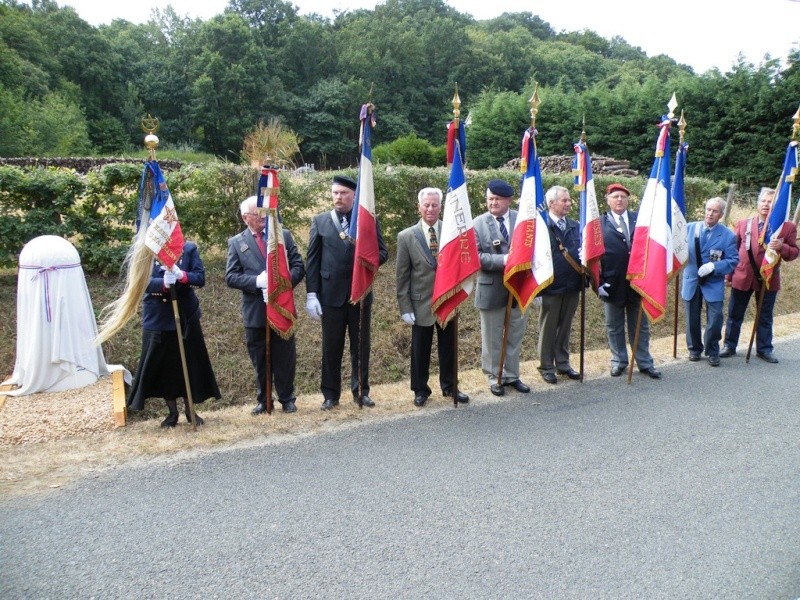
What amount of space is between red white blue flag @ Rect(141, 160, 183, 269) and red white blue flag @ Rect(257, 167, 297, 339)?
2.31 feet

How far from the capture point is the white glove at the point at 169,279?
16.2ft

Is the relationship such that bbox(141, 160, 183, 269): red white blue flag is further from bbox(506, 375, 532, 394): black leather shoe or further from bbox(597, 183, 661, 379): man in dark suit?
bbox(597, 183, 661, 379): man in dark suit

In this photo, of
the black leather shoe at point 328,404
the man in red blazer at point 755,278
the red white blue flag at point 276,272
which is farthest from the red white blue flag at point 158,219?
the man in red blazer at point 755,278

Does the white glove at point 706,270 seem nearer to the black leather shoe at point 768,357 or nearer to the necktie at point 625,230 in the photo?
the necktie at point 625,230

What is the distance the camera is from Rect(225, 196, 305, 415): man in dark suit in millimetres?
5453

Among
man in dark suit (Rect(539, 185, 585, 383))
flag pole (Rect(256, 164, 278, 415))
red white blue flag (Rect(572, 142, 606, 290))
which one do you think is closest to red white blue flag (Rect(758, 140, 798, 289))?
red white blue flag (Rect(572, 142, 606, 290))

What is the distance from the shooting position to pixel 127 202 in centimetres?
904

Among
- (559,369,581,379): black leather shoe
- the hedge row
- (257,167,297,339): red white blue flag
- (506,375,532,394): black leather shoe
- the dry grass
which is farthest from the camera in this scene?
the hedge row

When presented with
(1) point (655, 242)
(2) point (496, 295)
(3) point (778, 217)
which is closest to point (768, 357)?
(3) point (778, 217)

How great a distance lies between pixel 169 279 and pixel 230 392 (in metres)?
3.22

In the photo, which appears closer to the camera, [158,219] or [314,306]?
[158,219]

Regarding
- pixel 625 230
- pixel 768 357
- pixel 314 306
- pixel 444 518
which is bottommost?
pixel 444 518

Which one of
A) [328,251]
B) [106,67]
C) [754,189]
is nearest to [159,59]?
[106,67]

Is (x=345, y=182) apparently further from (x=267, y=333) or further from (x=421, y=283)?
(x=267, y=333)
